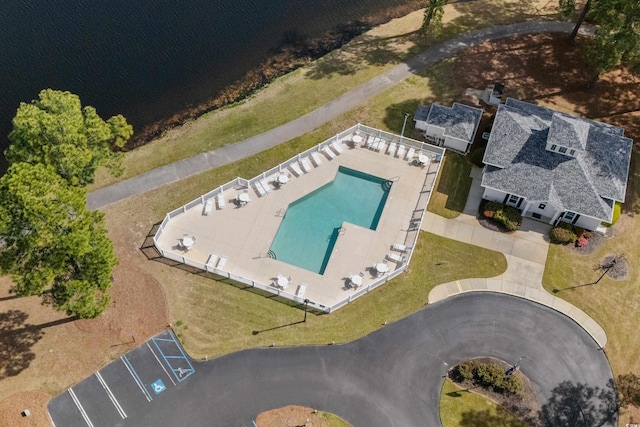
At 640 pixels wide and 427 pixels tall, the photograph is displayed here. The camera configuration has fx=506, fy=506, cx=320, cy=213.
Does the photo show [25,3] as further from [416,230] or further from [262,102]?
[416,230]

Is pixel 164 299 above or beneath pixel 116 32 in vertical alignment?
beneath

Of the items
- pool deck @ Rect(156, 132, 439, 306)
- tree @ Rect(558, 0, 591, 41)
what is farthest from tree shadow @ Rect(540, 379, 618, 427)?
tree @ Rect(558, 0, 591, 41)

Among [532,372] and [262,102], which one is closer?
[532,372]

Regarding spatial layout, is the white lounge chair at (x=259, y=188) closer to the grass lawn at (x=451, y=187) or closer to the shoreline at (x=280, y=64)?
the shoreline at (x=280, y=64)

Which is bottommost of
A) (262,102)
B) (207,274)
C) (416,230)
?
(207,274)

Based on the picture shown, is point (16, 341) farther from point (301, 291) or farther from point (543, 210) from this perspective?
point (543, 210)

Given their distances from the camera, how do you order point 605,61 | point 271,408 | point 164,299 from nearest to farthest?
point 271,408
point 164,299
point 605,61

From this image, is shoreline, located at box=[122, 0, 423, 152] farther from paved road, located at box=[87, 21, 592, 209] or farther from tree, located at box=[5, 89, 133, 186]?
tree, located at box=[5, 89, 133, 186]

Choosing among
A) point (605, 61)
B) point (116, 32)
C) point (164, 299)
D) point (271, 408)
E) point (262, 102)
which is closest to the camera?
point (271, 408)

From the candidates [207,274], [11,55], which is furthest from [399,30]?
[11,55]
